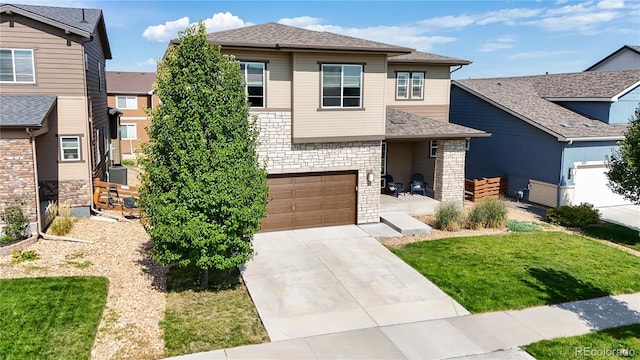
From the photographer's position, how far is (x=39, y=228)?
13.7m

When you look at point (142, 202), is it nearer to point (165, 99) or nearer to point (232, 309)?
point (165, 99)

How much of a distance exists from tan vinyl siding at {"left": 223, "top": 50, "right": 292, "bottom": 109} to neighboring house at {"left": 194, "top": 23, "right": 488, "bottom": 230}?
0.03 meters

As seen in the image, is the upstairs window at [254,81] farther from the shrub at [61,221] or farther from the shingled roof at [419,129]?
the shrub at [61,221]

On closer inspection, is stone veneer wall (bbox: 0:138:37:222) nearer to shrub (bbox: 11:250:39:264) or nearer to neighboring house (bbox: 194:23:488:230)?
shrub (bbox: 11:250:39:264)

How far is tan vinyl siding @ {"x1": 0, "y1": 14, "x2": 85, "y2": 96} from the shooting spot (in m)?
15.4

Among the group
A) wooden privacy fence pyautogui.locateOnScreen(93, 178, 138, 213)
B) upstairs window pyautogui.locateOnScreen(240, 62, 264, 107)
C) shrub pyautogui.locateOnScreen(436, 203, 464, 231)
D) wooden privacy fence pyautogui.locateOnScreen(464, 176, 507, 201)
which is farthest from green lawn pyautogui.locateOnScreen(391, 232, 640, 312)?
wooden privacy fence pyautogui.locateOnScreen(93, 178, 138, 213)

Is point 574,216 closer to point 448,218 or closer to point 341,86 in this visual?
point 448,218

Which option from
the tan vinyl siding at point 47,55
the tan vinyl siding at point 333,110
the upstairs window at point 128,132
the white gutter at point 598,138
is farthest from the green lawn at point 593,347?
the upstairs window at point 128,132

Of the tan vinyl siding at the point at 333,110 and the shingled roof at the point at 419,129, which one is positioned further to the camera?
the shingled roof at the point at 419,129

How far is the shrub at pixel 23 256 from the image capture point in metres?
11.9

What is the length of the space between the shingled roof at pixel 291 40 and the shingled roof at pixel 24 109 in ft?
18.7

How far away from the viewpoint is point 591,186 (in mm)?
21453

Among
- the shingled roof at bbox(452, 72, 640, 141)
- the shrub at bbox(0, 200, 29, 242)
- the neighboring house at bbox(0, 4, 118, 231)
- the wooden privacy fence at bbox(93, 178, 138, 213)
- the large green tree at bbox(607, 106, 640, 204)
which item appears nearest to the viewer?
the shrub at bbox(0, 200, 29, 242)

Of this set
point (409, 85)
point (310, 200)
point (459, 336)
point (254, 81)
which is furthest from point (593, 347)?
point (409, 85)
